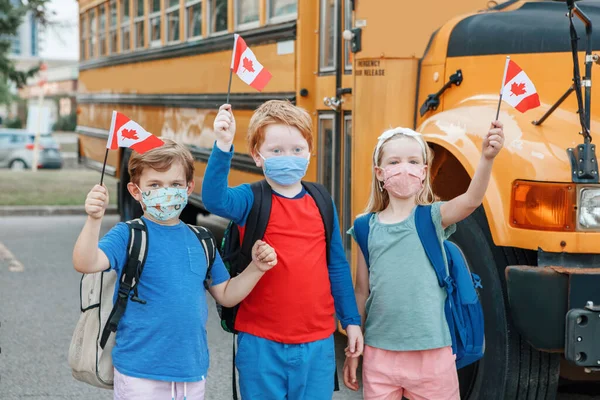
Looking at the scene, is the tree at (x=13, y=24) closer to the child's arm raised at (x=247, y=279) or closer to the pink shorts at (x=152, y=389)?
the child's arm raised at (x=247, y=279)

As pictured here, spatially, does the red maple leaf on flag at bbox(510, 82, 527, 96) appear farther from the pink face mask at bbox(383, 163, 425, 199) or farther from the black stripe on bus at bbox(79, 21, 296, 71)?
the black stripe on bus at bbox(79, 21, 296, 71)

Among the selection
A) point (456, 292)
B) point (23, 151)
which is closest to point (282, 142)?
point (456, 292)

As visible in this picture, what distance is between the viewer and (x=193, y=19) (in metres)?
6.87

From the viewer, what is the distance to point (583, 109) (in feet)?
9.96

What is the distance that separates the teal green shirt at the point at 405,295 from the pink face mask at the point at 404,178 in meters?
0.09

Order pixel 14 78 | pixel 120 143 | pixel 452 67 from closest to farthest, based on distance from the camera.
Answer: pixel 120 143, pixel 452 67, pixel 14 78

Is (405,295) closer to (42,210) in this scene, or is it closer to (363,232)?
(363,232)

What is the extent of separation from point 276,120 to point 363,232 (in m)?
0.45

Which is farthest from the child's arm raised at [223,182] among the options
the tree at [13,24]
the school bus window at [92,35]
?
the tree at [13,24]

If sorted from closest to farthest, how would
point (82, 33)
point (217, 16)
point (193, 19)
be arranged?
1. point (217, 16)
2. point (193, 19)
3. point (82, 33)

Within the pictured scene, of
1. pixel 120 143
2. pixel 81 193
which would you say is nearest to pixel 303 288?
pixel 120 143

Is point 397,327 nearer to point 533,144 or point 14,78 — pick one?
point 533,144

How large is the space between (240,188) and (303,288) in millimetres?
343

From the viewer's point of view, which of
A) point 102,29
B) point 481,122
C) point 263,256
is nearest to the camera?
point 263,256
